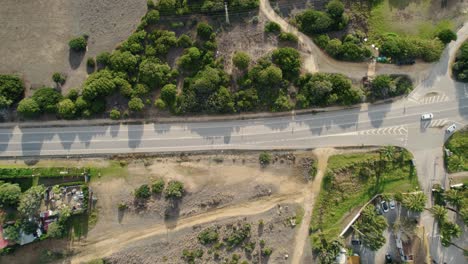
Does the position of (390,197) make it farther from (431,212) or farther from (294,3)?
(294,3)

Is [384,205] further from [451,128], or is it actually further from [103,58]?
[103,58]

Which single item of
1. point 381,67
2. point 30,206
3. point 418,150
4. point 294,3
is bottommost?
point 30,206

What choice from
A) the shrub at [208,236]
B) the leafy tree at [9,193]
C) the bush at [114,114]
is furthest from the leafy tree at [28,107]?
the shrub at [208,236]

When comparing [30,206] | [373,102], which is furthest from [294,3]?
[30,206]

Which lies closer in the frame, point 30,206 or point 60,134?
point 30,206

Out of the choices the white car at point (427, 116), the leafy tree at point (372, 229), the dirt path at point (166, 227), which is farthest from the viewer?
the white car at point (427, 116)

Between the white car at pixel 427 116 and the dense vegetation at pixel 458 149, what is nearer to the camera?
the dense vegetation at pixel 458 149

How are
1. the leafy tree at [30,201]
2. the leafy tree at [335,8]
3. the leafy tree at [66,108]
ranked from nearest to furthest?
the leafy tree at [30,201], the leafy tree at [66,108], the leafy tree at [335,8]

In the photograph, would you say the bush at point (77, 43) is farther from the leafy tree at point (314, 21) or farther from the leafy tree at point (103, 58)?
the leafy tree at point (314, 21)
